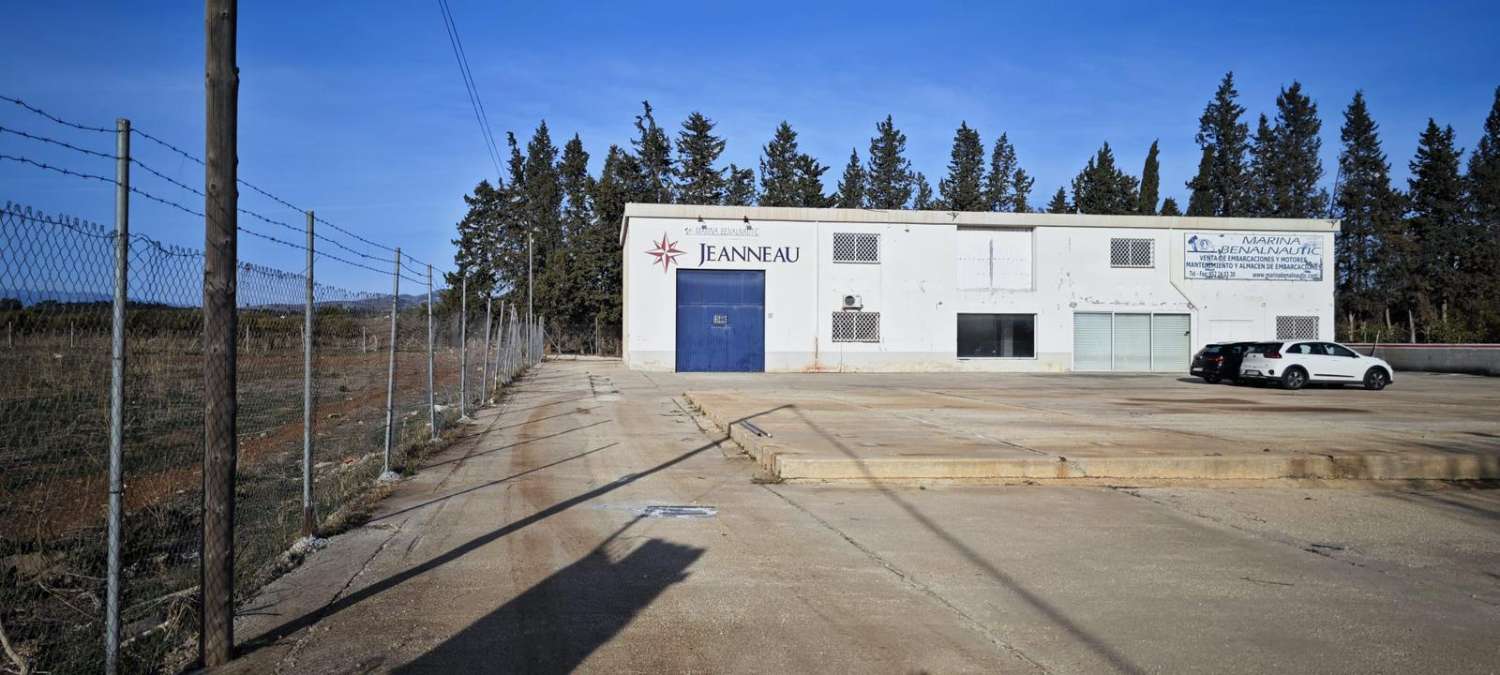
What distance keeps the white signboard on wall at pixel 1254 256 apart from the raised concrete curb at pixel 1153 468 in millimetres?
32852

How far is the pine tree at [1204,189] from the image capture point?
7444 centimetres

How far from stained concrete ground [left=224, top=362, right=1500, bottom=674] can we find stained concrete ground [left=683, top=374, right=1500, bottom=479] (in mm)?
677

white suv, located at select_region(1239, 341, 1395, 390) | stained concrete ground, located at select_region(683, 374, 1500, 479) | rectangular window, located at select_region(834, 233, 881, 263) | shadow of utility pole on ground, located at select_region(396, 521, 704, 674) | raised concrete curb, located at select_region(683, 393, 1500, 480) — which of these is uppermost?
rectangular window, located at select_region(834, 233, 881, 263)

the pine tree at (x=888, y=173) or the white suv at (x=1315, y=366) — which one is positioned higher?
the pine tree at (x=888, y=173)

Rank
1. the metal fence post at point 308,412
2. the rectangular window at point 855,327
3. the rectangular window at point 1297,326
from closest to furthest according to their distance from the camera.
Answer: the metal fence post at point 308,412
the rectangular window at point 855,327
the rectangular window at point 1297,326

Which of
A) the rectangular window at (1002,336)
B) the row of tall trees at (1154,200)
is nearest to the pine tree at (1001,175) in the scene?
the row of tall trees at (1154,200)

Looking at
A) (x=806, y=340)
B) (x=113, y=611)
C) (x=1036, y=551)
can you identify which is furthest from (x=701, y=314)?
(x=113, y=611)

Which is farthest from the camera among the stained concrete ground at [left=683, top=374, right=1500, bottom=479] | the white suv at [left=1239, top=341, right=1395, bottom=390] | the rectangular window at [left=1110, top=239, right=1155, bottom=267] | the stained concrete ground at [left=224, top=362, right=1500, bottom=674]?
the rectangular window at [left=1110, top=239, right=1155, bottom=267]

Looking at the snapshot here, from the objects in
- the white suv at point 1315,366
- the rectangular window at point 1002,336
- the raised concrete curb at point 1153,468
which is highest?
the rectangular window at point 1002,336

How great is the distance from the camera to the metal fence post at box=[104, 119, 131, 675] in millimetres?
4227

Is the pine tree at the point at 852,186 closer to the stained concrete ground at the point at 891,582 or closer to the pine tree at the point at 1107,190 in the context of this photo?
the pine tree at the point at 1107,190

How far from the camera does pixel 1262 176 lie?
74.4m

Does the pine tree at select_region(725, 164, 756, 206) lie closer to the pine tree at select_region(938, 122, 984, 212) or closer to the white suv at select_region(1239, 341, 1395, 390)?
the pine tree at select_region(938, 122, 984, 212)

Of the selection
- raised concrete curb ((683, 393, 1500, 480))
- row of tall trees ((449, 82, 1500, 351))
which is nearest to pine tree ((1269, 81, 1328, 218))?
row of tall trees ((449, 82, 1500, 351))
